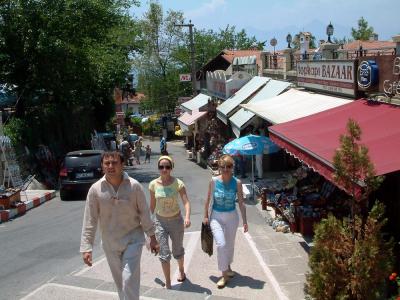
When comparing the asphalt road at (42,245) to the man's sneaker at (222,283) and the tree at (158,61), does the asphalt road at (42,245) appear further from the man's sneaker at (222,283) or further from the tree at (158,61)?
the tree at (158,61)

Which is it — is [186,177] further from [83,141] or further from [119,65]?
[83,141]

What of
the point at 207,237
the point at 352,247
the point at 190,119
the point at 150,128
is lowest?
the point at 150,128

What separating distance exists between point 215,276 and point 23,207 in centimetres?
864

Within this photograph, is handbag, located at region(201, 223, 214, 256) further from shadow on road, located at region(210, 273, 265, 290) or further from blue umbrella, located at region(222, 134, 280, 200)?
blue umbrella, located at region(222, 134, 280, 200)

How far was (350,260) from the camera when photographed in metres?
5.15

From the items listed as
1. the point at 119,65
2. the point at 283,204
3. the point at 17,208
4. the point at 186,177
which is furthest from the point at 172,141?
the point at 283,204

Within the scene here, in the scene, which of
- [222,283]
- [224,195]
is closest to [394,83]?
[224,195]

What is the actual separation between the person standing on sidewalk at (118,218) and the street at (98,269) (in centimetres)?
95

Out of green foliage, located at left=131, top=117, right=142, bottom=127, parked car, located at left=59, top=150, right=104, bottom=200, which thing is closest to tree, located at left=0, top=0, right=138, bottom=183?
parked car, located at left=59, top=150, right=104, bottom=200

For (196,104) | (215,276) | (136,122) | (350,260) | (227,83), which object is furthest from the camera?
(136,122)

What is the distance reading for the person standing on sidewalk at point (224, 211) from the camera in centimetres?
661

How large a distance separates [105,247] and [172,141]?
47125 mm

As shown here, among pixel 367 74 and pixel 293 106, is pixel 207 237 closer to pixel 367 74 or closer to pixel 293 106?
pixel 367 74

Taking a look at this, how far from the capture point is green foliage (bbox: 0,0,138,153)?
1973 cm
